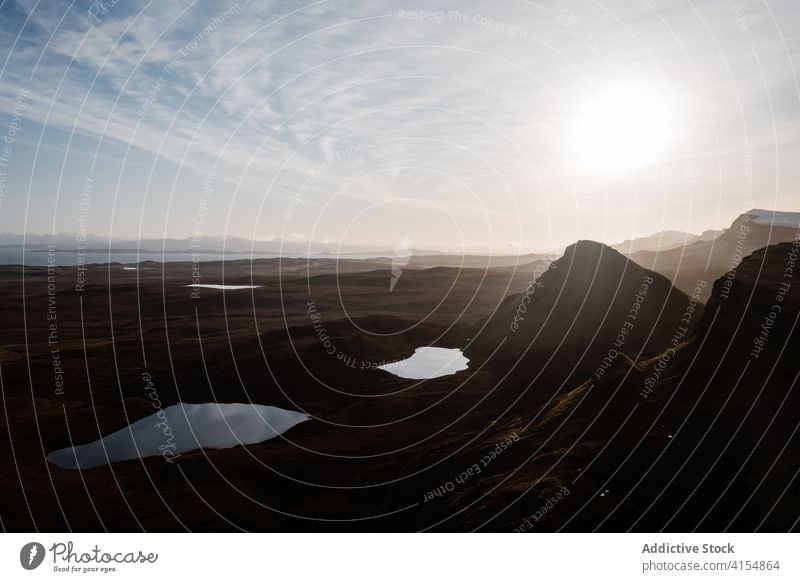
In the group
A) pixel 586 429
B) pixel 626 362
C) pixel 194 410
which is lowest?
pixel 194 410

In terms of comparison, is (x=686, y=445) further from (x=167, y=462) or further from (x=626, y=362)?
(x=167, y=462)

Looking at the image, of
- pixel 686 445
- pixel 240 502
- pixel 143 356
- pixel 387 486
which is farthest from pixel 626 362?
pixel 143 356
